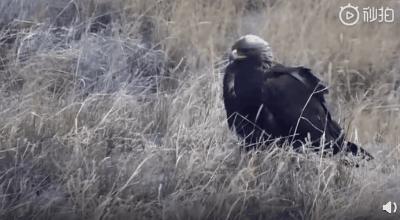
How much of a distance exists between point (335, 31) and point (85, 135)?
1.86 meters

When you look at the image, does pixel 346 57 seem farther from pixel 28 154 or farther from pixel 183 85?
pixel 28 154

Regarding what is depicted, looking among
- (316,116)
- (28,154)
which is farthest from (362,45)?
(28,154)

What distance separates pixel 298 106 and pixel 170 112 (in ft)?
2.15

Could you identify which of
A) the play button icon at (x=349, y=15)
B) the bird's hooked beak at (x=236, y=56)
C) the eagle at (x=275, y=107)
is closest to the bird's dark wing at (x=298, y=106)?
the eagle at (x=275, y=107)

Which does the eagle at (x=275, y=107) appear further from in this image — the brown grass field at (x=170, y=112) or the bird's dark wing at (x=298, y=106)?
the brown grass field at (x=170, y=112)

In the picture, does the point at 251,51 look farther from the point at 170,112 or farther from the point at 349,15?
the point at 349,15

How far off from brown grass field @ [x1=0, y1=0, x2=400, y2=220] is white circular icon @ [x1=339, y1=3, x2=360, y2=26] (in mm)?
48

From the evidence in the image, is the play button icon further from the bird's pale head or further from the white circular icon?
the bird's pale head

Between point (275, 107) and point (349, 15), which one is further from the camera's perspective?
point (349, 15)

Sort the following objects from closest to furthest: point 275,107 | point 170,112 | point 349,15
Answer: point 275,107 < point 170,112 < point 349,15

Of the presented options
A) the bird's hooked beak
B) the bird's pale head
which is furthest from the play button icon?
the bird's hooked beak

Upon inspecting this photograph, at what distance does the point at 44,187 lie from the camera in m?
3.85

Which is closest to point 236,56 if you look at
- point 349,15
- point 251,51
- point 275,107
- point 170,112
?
point 251,51

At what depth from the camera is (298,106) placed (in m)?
4.21
